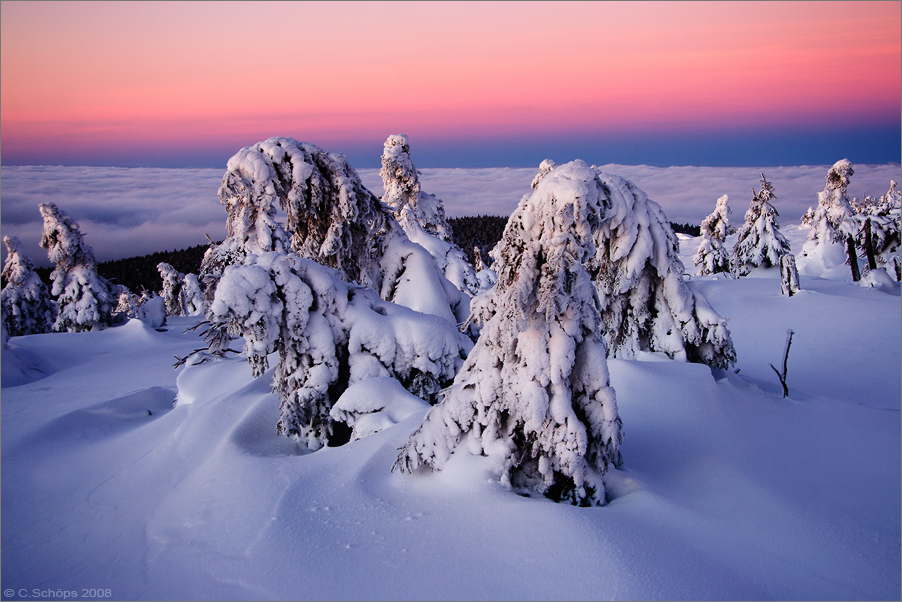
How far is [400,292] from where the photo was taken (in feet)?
37.8

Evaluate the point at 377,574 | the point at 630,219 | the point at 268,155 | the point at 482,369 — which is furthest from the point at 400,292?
the point at 377,574

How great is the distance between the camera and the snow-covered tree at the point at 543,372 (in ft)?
15.8

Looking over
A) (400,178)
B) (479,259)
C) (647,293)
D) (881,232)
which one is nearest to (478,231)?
(479,259)

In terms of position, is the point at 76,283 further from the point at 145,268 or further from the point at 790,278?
the point at 145,268

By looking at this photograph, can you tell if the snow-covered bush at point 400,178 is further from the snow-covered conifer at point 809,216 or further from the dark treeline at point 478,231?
the dark treeline at point 478,231

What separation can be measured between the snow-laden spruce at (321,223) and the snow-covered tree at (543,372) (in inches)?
196

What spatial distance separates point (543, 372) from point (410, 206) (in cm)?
1707

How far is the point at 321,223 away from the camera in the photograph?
34.7 feet

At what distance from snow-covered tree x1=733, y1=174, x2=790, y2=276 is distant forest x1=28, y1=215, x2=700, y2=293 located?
1593 inches

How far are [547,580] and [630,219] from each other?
747 centimetres

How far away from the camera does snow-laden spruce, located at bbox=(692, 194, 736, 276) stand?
39750 millimetres

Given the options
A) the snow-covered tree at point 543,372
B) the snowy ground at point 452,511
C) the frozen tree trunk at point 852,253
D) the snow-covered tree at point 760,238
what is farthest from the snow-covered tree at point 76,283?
the frozen tree trunk at point 852,253

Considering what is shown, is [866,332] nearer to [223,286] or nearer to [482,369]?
[482,369]

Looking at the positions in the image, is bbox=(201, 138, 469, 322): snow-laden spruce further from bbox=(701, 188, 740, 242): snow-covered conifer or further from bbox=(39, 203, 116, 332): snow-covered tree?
bbox=(701, 188, 740, 242): snow-covered conifer
